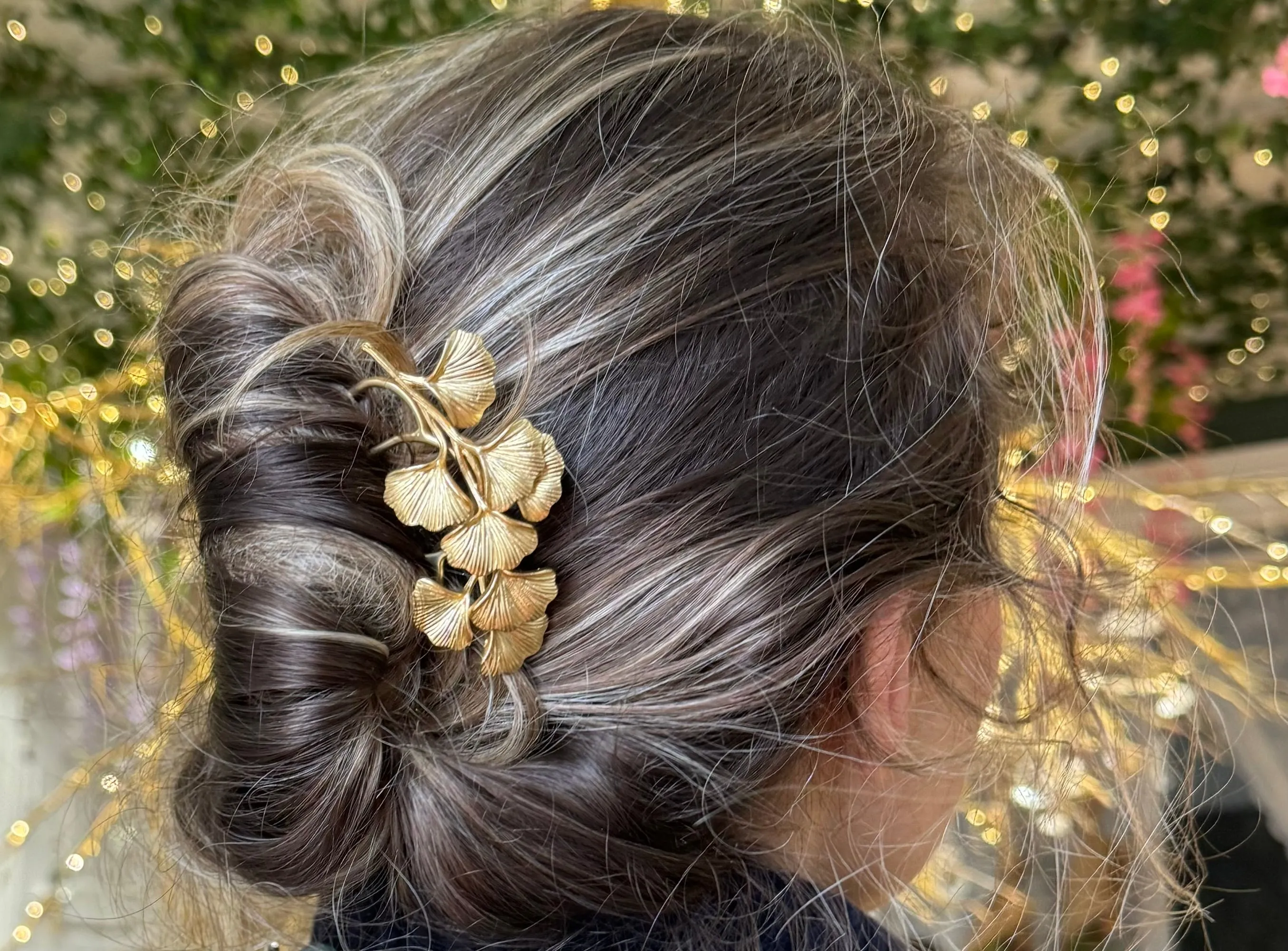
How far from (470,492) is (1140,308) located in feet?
2.91

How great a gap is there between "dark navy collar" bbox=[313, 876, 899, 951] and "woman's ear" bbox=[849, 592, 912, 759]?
0.29ft

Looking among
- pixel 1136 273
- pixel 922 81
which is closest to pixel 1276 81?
pixel 1136 273

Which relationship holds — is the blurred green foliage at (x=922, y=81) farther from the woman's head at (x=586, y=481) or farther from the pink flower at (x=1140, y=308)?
the woman's head at (x=586, y=481)

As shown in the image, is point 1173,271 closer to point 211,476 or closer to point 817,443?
point 817,443

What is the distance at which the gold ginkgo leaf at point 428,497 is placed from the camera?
337mm

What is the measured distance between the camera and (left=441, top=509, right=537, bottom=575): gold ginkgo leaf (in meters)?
0.34

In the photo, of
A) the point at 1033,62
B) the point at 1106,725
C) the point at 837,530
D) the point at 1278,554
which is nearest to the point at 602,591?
the point at 837,530

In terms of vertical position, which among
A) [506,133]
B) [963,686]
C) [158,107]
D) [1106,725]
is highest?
[506,133]

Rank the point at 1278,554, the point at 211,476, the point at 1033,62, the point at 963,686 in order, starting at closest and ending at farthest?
the point at 211,476, the point at 963,686, the point at 1278,554, the point at 1033,62

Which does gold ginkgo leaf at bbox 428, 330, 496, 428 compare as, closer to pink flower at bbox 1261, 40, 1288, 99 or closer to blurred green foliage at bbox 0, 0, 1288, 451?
blurred green foliage at bbox 0, 0, 1288, 451

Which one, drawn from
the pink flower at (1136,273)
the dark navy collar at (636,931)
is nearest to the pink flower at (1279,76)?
the pink flower at (1136,273)

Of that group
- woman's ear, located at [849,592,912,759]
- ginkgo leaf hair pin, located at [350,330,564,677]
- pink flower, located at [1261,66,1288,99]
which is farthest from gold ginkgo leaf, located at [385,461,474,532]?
pink flower, located at [1261,66,1288,99]

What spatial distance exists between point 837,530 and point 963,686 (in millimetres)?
168

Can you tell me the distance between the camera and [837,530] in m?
0.39
